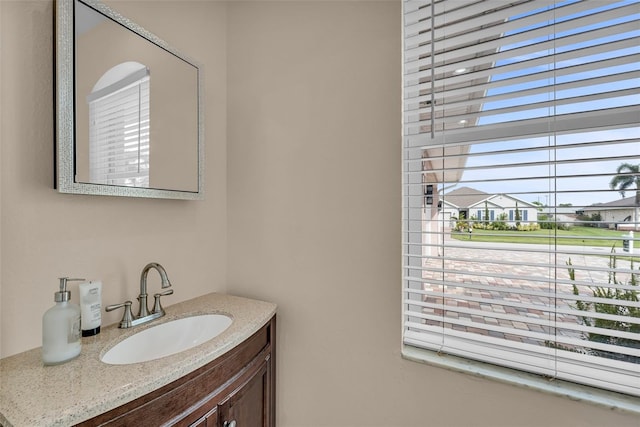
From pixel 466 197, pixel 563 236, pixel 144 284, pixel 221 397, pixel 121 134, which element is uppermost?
pixel 121 134

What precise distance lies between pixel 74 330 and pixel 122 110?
0.77 metres

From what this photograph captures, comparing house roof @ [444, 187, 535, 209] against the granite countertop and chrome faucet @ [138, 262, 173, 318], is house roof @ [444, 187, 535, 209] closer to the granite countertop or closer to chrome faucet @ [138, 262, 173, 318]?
the granite countertop

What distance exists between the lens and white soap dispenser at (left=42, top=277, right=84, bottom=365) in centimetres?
77

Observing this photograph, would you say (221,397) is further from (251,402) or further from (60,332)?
(60,332)

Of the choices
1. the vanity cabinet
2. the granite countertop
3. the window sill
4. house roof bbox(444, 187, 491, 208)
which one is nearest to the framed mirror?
the granite countertop

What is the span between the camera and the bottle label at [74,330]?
0.79 metres

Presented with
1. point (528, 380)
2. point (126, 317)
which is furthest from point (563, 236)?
point (126, 317)

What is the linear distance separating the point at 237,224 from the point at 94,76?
2.69 ft

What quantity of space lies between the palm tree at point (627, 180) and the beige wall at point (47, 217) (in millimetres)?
1609

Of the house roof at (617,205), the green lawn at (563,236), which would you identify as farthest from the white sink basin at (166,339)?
the house roof at (617,205)

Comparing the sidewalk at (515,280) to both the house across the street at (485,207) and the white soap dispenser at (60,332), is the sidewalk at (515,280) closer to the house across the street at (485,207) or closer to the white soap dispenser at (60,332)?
the house across the street at (485,207)

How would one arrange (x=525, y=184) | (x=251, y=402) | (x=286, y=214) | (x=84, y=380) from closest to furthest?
(x=84, y=380) → (x=525, y=184) → (x=251, y=402) → (x=286, y=214)

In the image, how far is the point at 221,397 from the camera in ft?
3.05

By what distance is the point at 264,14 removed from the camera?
142 centimetres
